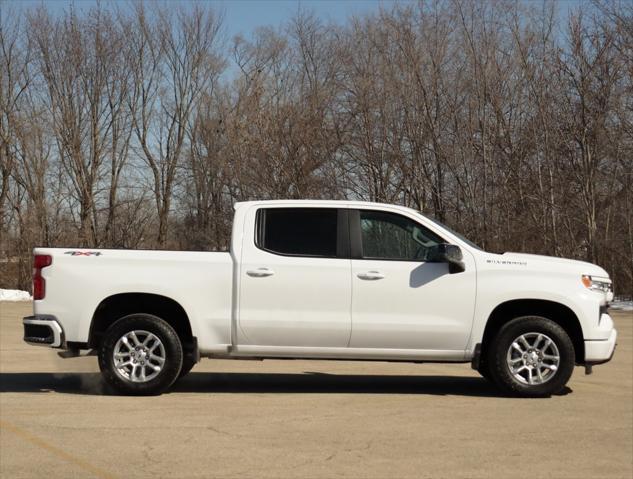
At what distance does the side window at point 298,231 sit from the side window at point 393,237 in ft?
1.13

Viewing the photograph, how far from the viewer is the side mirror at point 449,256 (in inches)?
405

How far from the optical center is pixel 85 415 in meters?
9.16

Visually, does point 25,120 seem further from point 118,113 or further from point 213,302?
point 213,302

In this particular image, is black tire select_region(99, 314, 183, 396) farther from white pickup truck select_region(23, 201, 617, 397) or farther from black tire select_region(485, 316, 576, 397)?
black tire select_region(485, 316, 576, 397)

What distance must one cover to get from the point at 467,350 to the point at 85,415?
3.89 meters

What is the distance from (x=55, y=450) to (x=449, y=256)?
450 centimetres

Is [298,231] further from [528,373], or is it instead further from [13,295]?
[13,295]

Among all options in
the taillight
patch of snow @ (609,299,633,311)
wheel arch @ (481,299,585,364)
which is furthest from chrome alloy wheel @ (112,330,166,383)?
patch of snow @ (609,299,633,311)

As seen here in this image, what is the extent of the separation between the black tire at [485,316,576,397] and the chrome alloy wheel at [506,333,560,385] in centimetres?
2

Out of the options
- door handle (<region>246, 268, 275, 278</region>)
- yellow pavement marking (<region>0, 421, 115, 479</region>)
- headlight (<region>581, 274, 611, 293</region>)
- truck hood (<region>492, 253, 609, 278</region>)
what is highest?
truck hood (<region>492, 253, 609, 278</region>)

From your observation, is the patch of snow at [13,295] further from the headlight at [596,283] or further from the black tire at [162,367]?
the headlight at [596,283]

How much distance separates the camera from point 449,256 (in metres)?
10.3

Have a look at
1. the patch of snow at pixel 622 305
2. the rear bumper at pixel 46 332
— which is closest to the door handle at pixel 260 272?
the rear bumper at pixel 46 332

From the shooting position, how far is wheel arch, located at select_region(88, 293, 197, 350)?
10.6 meters
